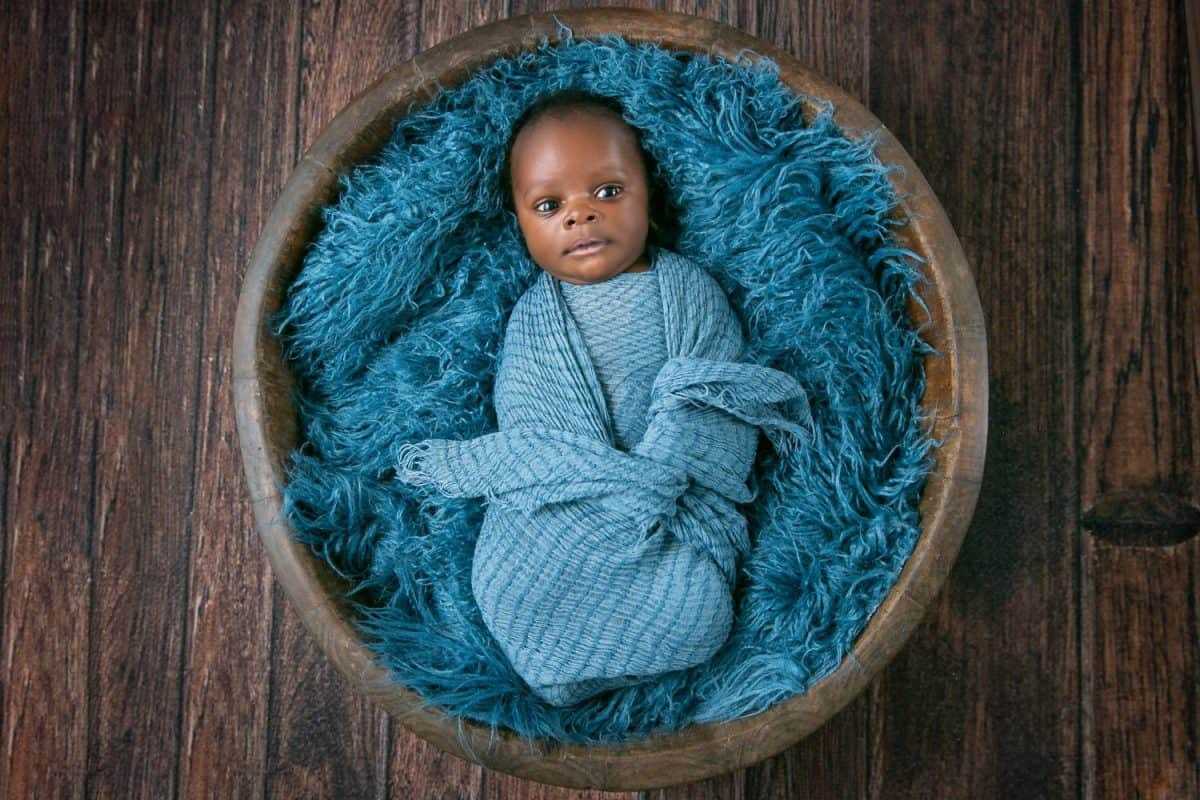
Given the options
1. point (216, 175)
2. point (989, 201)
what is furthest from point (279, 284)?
point (989, 201)

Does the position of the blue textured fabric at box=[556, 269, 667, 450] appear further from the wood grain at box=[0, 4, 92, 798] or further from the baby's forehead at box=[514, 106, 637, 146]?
the wood grain at box=[0, 4, 92, 798]

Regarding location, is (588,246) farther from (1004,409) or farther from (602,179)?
(1004,409)

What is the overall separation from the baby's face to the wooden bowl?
0.27 ft

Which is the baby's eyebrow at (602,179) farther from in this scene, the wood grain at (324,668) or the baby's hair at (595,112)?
the wood grain at (324,668)

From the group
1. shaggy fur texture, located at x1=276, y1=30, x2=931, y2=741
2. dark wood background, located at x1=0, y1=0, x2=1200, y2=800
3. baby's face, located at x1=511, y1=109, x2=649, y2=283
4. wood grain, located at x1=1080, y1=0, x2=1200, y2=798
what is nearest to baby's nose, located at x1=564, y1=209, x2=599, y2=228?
baby's face, located at x1=511, y1=109, x2=649, y2=283

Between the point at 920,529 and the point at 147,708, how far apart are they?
83 centimetres

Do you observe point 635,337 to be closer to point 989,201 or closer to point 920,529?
point 920,529

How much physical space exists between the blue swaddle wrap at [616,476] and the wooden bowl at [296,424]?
79 mm

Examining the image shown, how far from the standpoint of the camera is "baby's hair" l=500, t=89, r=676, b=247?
3.05 feet

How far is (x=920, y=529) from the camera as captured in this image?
86 cm

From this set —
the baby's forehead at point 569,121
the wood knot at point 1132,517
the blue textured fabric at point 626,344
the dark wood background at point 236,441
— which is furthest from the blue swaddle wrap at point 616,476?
the wood knot at point 1132,517

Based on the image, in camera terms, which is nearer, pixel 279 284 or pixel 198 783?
pixel 279 284

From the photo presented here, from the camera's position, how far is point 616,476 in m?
0.87

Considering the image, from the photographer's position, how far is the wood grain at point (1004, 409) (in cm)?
104
